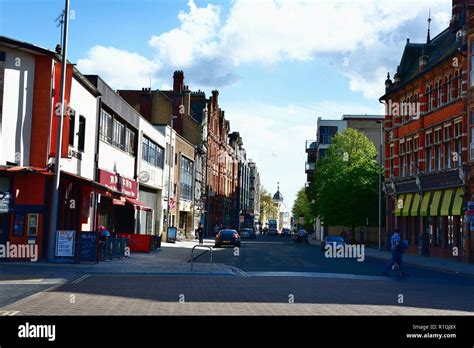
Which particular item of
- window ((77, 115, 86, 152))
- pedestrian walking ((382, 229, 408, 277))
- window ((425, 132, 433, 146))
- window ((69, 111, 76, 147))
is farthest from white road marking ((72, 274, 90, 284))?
window ((425, 132, 433, 146))

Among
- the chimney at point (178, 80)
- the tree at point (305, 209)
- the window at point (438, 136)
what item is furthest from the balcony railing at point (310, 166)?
the window at point (438, 136)

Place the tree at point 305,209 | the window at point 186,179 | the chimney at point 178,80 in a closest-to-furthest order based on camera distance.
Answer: the window at point 186,179, the chimney at point 178,80, the tree at point 305,209

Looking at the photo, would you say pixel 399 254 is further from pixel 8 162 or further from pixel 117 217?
pixel 117 217

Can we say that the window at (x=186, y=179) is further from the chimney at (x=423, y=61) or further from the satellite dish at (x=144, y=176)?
the chimney at (x=423, y=61)

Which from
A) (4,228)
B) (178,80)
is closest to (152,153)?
(4,228)

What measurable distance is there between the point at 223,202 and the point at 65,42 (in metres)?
77.9

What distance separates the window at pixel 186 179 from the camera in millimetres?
64312

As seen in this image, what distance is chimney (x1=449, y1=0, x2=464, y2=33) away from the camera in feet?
157

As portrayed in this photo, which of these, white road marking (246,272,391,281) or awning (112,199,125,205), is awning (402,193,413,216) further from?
white road marking (246,272,391,281)

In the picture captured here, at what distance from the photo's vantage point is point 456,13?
4809cm

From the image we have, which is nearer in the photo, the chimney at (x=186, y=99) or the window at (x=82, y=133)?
the window at (x=82, y=133)

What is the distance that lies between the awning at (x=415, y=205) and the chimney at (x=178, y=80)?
36.9 meters

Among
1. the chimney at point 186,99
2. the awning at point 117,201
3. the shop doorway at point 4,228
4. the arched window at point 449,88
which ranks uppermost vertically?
the chimney at point 186,99

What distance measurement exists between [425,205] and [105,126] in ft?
75.7
